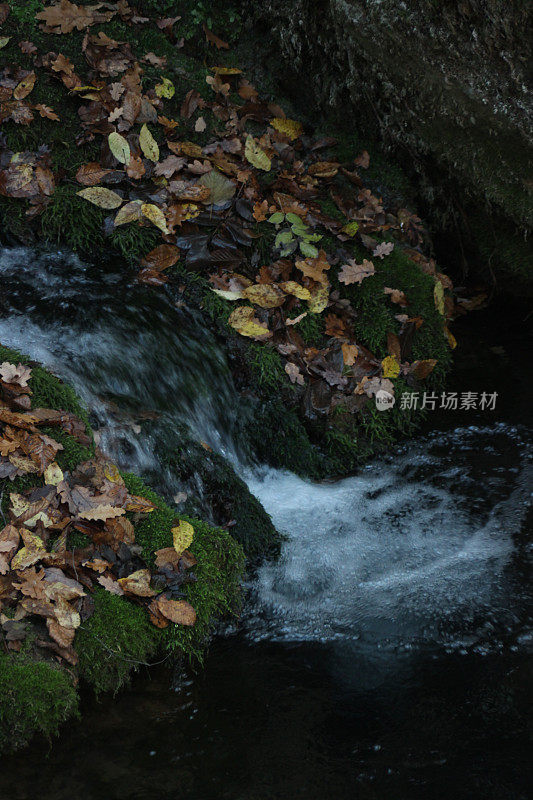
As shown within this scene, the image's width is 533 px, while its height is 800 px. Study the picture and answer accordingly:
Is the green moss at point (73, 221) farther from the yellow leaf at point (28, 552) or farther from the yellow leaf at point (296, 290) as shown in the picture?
the yellow leaf at point (28, 552)

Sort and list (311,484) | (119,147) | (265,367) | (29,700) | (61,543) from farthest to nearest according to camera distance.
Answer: (119,147) < (265,367) < (311,484) < (61,543) < (29,700)

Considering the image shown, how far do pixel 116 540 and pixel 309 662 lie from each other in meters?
1.02

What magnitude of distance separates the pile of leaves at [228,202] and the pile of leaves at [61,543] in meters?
1.73

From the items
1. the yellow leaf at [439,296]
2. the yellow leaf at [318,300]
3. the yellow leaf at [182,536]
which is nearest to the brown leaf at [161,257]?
the yellow leaf at [318,300]

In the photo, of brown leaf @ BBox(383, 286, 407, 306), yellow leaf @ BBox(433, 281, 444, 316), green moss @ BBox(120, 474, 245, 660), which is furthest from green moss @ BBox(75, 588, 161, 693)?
yellow leaf @ BBox(433, 281, 444, 316)

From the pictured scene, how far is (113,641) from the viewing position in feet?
9.53

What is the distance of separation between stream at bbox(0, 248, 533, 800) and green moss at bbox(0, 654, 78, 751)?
0.22 ft

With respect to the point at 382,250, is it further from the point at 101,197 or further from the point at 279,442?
the point at 101,197

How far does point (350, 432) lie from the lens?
4.82 meters

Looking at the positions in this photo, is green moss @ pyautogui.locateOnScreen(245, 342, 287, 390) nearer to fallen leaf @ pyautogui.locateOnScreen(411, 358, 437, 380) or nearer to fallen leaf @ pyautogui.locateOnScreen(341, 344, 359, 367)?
fallen leaf @ pyautogui.locateOnScreen(341, 344, 359, 367)

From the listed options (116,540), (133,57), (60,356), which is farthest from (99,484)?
(133,57)

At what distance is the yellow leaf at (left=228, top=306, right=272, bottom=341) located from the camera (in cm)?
475

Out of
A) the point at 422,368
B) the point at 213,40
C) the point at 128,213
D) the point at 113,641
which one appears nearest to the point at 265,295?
the point at 128,213

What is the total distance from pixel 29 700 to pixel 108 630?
0.42 m
